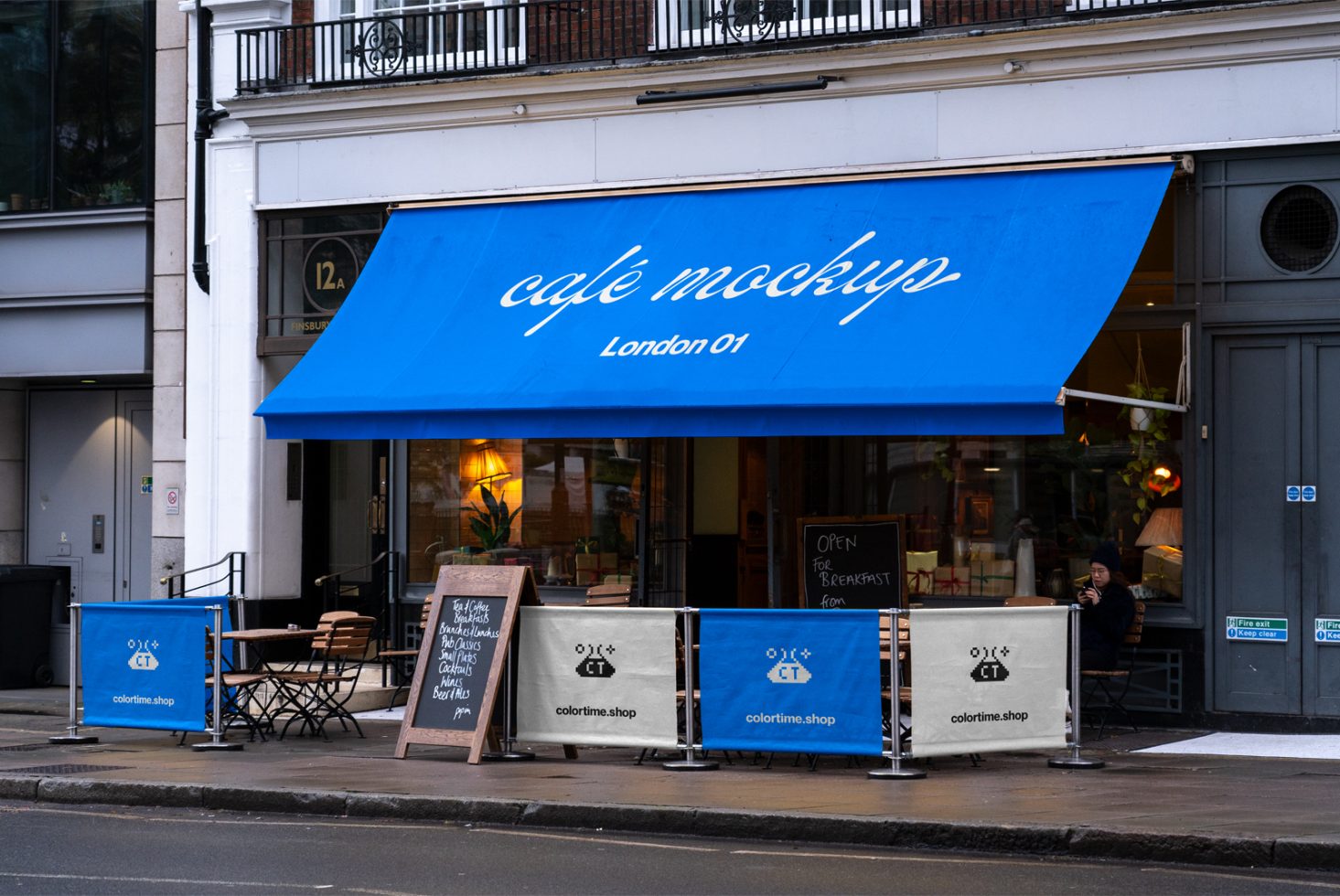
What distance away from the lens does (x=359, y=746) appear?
14.1m

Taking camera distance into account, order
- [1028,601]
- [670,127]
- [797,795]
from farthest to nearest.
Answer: [670,127] < [1028,601] < [797,795]

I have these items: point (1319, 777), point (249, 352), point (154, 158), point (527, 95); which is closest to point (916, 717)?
point (1319, 777)

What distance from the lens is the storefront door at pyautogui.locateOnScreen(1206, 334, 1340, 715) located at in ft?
44.5

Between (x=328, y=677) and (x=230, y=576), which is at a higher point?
(x=230, y=576)

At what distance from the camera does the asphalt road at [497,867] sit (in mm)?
8359

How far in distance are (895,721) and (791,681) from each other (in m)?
0.74

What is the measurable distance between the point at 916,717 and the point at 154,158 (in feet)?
35.4

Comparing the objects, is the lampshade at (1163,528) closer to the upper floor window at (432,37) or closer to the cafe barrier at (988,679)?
the cafe barrier at (988,679)

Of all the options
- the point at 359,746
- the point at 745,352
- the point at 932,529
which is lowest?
the point at 359,746

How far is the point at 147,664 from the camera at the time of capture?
13.8 m

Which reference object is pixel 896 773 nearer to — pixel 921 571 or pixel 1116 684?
pixel 1116 684

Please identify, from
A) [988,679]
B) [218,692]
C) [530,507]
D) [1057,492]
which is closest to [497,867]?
[988,679]

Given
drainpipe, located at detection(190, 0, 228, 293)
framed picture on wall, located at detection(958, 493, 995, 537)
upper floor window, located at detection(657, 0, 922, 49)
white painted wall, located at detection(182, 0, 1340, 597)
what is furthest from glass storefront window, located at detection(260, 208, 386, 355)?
framed picture on wall, located at detection(958, 493, 995, 537)

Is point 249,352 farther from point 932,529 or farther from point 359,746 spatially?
point 932,529
